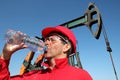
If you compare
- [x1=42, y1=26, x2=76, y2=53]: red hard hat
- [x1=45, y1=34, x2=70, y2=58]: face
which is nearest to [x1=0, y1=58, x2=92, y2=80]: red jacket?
[x1=45, y1=34, x2=70, y2=58]: face

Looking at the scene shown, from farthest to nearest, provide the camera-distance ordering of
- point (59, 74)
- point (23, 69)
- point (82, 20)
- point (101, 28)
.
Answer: point (82, 20) < point (101, 28) < point (23, 69) < point (59, 74)

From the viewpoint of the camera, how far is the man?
4.01 m

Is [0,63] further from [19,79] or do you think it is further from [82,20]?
[82,20]

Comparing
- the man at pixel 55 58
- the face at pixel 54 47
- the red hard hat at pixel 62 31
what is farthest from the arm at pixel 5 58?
the red hard hat at pixel 62 31

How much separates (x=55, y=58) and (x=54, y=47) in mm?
173

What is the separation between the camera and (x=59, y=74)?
425cm

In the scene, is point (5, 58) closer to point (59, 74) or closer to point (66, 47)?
point (59, 74)

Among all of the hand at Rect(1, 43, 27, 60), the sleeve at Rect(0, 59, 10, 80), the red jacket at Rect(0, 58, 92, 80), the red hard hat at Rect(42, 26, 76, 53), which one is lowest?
the red jacket at Rect(0, 58, 92, 80)

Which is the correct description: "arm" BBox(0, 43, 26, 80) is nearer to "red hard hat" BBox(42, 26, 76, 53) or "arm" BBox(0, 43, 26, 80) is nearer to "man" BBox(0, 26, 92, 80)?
"man" BBox(0, 26, 92, 80)

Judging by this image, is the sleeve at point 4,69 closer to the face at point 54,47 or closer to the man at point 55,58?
the man at point 55,58

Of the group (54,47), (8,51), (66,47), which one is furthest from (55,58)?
(8,51)

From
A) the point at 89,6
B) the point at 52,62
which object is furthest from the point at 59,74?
the point at 89,6

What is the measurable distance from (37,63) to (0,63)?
2.31m

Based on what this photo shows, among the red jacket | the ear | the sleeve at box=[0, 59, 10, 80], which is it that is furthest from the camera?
the ear
